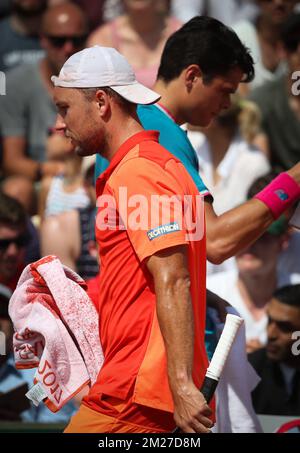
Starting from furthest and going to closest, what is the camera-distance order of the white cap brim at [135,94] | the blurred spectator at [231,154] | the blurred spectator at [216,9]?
the blurred spectator at [216,9] → the blurred spectator at [231,154] → the white cap brim at [135,94]

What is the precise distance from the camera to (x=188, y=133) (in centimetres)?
725

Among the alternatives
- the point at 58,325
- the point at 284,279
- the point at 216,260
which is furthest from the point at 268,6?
the point at 58,325

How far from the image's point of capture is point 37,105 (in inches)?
321

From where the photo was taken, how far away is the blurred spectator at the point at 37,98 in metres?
8.02

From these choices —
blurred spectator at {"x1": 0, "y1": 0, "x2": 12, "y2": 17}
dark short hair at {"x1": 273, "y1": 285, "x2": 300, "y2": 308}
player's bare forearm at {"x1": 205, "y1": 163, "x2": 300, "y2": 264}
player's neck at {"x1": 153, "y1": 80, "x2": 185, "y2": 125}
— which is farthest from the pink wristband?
blurred spectator at {"x1": 0, "y1": 0, "x2": 12, "y2": 17}

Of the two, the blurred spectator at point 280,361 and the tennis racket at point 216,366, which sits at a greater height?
the tennis racket at point 216,366

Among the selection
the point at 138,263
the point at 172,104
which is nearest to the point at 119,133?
the point at 138,263

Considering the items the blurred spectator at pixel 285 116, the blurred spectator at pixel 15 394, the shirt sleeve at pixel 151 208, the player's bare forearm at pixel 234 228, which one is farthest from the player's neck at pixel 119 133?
the blurred spectator at pixel 285 116

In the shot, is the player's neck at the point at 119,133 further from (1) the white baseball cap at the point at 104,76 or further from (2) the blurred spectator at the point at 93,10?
(2) the blurred spectator at the point at 93,10

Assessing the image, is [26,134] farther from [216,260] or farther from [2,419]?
[216,260]

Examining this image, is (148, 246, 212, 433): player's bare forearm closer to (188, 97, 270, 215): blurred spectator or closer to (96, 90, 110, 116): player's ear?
(96, 90, 110, 116): player's ear

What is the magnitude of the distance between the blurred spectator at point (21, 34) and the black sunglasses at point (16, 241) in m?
2.07

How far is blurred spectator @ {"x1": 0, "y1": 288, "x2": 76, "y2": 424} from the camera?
5.99 m

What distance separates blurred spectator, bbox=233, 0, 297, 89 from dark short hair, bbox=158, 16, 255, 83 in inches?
144
